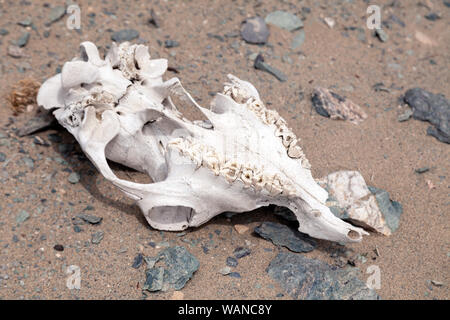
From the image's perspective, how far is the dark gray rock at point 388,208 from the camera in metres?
4.11

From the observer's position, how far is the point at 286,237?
389cm

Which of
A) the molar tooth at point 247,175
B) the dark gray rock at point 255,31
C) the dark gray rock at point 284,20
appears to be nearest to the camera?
the molar tooth at point 247,175

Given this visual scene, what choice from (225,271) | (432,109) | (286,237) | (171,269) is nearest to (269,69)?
(432,109)

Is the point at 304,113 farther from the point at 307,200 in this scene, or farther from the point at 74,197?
the point at 74,197

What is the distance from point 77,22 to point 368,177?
3.30m

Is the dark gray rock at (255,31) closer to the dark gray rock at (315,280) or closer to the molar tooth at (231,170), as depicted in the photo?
the molar tooth at (231,170)

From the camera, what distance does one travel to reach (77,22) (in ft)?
17.9

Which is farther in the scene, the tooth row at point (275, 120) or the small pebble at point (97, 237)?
the small pebble at point (97, 237)

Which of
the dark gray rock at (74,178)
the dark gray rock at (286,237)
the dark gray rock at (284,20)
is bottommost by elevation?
the dark gray rock at (286,237)

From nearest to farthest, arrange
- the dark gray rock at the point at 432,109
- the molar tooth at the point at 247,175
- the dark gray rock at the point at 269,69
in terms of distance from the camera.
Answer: the molar tooth at the point at 247,175, the dark gray rock at the point at 432,109, the dark gray rock at the point at 269,69

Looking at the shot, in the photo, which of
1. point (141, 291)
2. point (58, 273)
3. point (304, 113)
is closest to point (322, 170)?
point (304, 113)

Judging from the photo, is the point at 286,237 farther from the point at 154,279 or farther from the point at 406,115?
the point at 406,115

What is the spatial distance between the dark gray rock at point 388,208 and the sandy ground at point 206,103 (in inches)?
3.4

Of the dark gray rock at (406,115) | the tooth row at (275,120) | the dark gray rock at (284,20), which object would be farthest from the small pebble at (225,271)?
the dark gray rock at (284,20)
